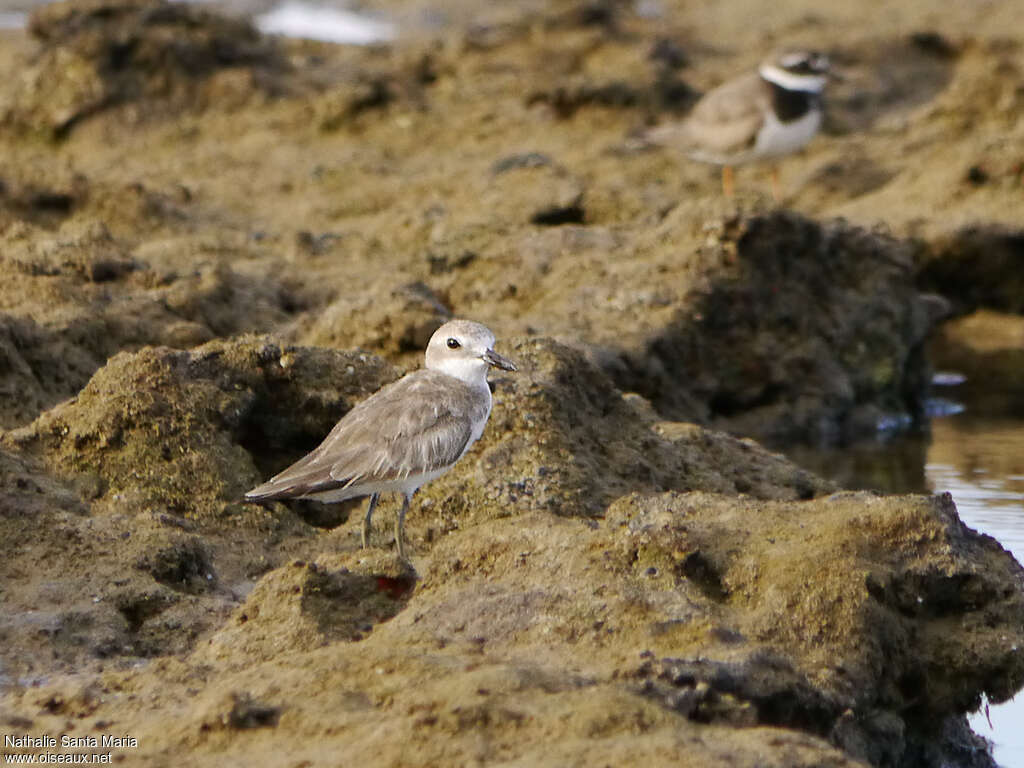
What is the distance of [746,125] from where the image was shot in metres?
12.4

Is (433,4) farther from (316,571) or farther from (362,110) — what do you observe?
(316,571)

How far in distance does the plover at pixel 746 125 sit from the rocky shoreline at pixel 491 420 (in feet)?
0.94

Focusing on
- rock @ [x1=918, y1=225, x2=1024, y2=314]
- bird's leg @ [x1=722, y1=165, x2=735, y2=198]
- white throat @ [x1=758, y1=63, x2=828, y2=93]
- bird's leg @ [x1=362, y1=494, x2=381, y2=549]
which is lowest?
rock @ [x1=918, y1=225, x2=1024, y2=314]

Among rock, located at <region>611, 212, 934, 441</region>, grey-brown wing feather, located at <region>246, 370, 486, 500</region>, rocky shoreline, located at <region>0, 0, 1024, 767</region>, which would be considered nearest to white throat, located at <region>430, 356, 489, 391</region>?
grey-brown wing feather, located at <region>246, 370, 486, 500</region>

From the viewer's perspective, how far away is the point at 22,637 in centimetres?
476

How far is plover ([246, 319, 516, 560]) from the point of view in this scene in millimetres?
5445

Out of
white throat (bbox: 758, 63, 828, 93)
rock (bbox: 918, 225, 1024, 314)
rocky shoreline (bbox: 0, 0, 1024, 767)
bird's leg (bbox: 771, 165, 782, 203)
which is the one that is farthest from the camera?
white throat (bbox: 758, 63, 828, 93)

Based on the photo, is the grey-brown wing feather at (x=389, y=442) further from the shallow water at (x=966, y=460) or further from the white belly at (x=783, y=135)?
the white belly at (x=783, y=135)

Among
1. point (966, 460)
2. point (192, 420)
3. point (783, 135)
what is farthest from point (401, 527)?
point (783, 135)

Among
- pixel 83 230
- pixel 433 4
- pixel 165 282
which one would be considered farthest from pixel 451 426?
pixel 433 4

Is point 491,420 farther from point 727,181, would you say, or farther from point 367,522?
point 727,181

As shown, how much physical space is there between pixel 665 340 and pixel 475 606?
4.32 metres

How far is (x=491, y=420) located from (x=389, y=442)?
685 mm

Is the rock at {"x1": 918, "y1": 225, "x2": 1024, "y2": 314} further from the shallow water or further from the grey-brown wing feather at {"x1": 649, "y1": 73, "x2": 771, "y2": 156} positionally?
the grey-brown wing feather at {"x1": 649, "y1": 73, "x2": 771, "y2": 156}
